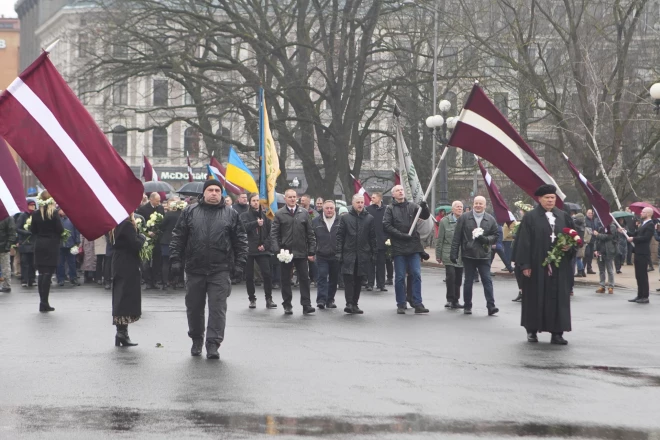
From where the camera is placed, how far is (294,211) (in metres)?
17.6

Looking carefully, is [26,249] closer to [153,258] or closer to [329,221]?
[153,258]

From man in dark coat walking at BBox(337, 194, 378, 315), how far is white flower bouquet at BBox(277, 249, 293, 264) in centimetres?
84

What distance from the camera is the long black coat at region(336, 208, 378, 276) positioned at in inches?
685

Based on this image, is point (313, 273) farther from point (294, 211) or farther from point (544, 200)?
point (544, 200)

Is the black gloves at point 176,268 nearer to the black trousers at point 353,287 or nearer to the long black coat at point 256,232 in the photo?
the black trousers at point 353,287

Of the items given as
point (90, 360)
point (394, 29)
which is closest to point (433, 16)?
point (394, 29)

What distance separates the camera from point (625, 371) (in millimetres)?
10938

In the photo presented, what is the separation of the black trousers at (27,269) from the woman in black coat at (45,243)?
203 inches

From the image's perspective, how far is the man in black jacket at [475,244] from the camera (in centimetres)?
1722

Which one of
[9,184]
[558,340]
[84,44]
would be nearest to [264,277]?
[558,340]

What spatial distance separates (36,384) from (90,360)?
157 cm

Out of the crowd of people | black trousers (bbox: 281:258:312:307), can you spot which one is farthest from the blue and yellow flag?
black trousers (bbox: 281:258:312:307)

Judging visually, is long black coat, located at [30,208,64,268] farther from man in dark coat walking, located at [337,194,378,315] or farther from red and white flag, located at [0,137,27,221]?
red and white flag, located at [0,137,27,221]

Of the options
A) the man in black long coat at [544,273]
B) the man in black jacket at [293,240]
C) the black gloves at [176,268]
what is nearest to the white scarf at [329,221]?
the man in black jacket at [293,240]
